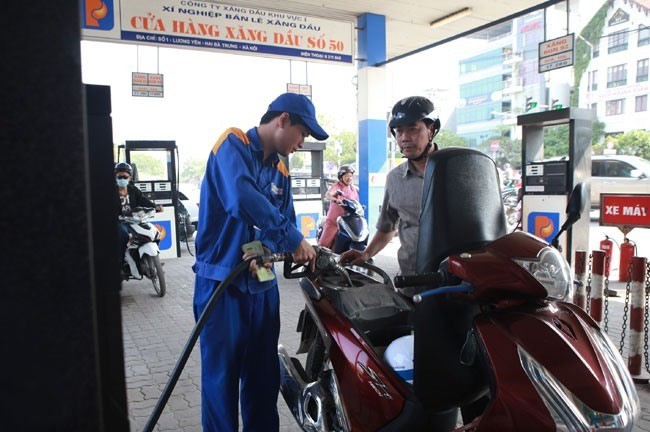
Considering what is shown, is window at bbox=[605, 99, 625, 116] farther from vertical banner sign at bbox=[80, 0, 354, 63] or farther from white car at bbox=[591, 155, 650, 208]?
vertical banner sign at bbox=[80, 0, 354, 63]

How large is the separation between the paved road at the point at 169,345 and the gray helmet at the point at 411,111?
2.02 metres

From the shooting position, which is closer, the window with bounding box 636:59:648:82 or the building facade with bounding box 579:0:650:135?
the building facade with bounding box 579:0:650:135

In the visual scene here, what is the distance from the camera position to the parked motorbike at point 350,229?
8.05 meters

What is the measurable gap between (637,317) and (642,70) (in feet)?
133

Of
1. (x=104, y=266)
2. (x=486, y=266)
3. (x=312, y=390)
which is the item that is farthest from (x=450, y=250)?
(x=104, y=266)

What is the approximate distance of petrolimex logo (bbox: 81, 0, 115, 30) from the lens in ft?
24.7

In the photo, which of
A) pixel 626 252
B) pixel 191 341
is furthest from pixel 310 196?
pixel 191 341

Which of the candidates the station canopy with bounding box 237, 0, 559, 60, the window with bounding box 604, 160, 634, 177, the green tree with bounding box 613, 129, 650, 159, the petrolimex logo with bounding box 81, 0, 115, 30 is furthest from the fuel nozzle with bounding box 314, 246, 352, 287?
the green tree with bounding box 613, 129, 650, 159

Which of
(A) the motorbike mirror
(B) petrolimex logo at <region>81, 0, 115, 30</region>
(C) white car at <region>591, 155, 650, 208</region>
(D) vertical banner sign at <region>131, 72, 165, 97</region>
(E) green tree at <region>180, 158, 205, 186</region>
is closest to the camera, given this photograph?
(A) the motorbike mirror

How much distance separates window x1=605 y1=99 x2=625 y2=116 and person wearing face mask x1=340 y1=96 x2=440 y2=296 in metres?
41.9

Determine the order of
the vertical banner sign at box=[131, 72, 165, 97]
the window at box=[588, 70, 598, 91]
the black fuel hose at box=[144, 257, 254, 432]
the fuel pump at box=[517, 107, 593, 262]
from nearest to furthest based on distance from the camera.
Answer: the black fuel hose at box=[144, 257, 254, 432], the fuel pump at box=[517, 107, 593, 262], the vertical banner sign at box=[131, 72, 165, 97], the window at box=[588, 70, 598, 91]

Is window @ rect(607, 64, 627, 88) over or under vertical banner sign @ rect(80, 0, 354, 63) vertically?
over

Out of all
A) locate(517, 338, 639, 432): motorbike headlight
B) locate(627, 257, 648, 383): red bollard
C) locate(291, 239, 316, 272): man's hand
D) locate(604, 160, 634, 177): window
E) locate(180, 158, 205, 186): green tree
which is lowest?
locate(627, 257, 648, 383): red bollard

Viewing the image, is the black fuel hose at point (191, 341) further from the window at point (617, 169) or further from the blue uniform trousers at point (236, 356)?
the window at point (617, 169)
